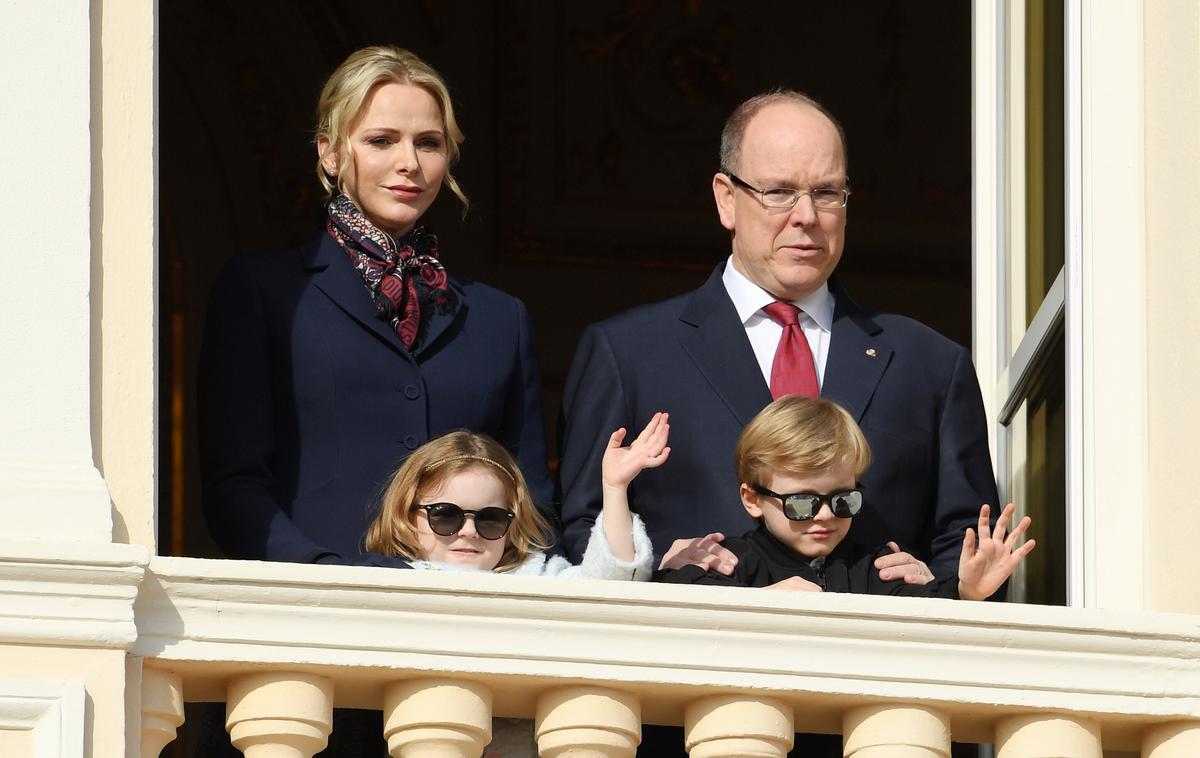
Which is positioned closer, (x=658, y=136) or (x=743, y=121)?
(x=743, y=121)

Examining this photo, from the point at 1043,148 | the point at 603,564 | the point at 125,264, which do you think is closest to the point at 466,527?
the point at 603,564

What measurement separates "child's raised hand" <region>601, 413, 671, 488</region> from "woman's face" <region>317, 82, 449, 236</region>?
2.29 ft

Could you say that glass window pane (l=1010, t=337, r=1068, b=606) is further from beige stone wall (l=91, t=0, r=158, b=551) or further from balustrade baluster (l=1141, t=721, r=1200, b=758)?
beige stone wall (l=91, t=0, r=158, b=551)

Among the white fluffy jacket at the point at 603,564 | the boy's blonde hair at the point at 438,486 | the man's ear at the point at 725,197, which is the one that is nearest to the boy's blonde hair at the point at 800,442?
the white fluffy jacket at the point at 603,564

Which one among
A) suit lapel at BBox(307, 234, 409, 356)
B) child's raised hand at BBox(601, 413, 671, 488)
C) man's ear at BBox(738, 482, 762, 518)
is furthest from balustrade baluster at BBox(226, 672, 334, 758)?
suit lapel at BBox(307, 234, 409, 356)

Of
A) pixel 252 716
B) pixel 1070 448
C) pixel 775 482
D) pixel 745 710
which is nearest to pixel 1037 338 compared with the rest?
pixel 1070 448

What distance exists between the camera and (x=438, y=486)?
185 inches

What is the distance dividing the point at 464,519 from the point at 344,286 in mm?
605

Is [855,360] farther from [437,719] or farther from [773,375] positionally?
[437,719]

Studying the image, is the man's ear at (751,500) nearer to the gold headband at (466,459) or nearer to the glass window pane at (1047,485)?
the gold headband at (466,459)

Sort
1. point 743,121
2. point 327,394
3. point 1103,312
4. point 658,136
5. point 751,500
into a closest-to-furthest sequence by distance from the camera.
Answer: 1. point 751,500
2. point 1103,312
3. point 327,394
4. point 743,121
5. point 658,136

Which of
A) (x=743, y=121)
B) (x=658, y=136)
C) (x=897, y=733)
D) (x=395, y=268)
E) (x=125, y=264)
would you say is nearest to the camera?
(x=897, y=733)

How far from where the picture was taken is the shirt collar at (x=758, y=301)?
204 inches

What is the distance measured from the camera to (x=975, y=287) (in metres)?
5.63
